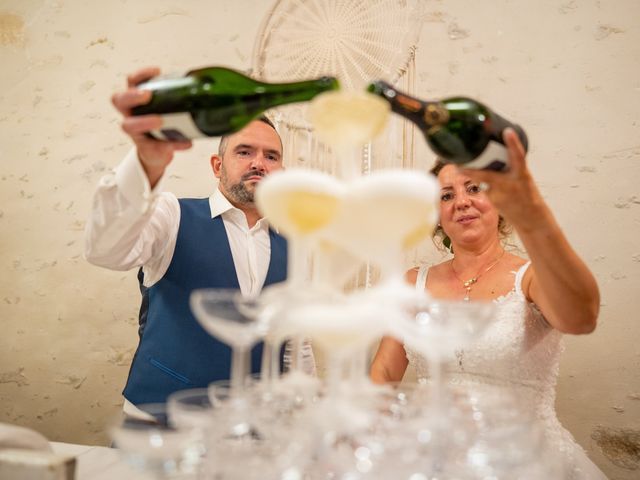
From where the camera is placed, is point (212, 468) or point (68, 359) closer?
point (212, 468)

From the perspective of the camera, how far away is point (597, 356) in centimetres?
205

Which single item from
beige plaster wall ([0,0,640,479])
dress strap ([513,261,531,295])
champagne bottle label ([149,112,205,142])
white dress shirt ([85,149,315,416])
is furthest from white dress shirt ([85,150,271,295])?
beige plaster wall ([0,0,640,479])

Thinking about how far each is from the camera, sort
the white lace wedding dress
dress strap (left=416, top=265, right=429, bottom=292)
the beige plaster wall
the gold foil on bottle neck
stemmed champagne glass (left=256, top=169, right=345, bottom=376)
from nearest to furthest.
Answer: stemmed champagne glass (left=256, top=169, right=345, bottom=376), the gold foil on bottle neck, the white lace wedding dress, dress strap (left=416, top=265, right=429, bottom=292), the beige plaster wall

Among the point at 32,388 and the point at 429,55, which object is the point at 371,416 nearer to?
the point at 429,55

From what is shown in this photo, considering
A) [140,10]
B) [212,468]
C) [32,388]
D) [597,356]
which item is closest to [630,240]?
[597,356]

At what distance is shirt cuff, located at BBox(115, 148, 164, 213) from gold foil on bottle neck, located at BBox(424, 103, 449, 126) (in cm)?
52

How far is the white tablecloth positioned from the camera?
874mm

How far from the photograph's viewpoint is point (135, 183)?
3.27 feet

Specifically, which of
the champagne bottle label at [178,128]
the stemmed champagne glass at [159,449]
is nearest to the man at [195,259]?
the champagne bottle label at [178,128]

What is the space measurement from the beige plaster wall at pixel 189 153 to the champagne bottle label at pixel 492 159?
143 centimetres

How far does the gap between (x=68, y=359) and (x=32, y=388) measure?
235mm

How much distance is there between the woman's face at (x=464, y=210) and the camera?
156 cm

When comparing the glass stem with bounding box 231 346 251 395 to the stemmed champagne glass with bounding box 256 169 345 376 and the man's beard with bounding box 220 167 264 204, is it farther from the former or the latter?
the man's beard with bounding box 220 167 264 204

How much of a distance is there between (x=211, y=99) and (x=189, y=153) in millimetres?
1675
